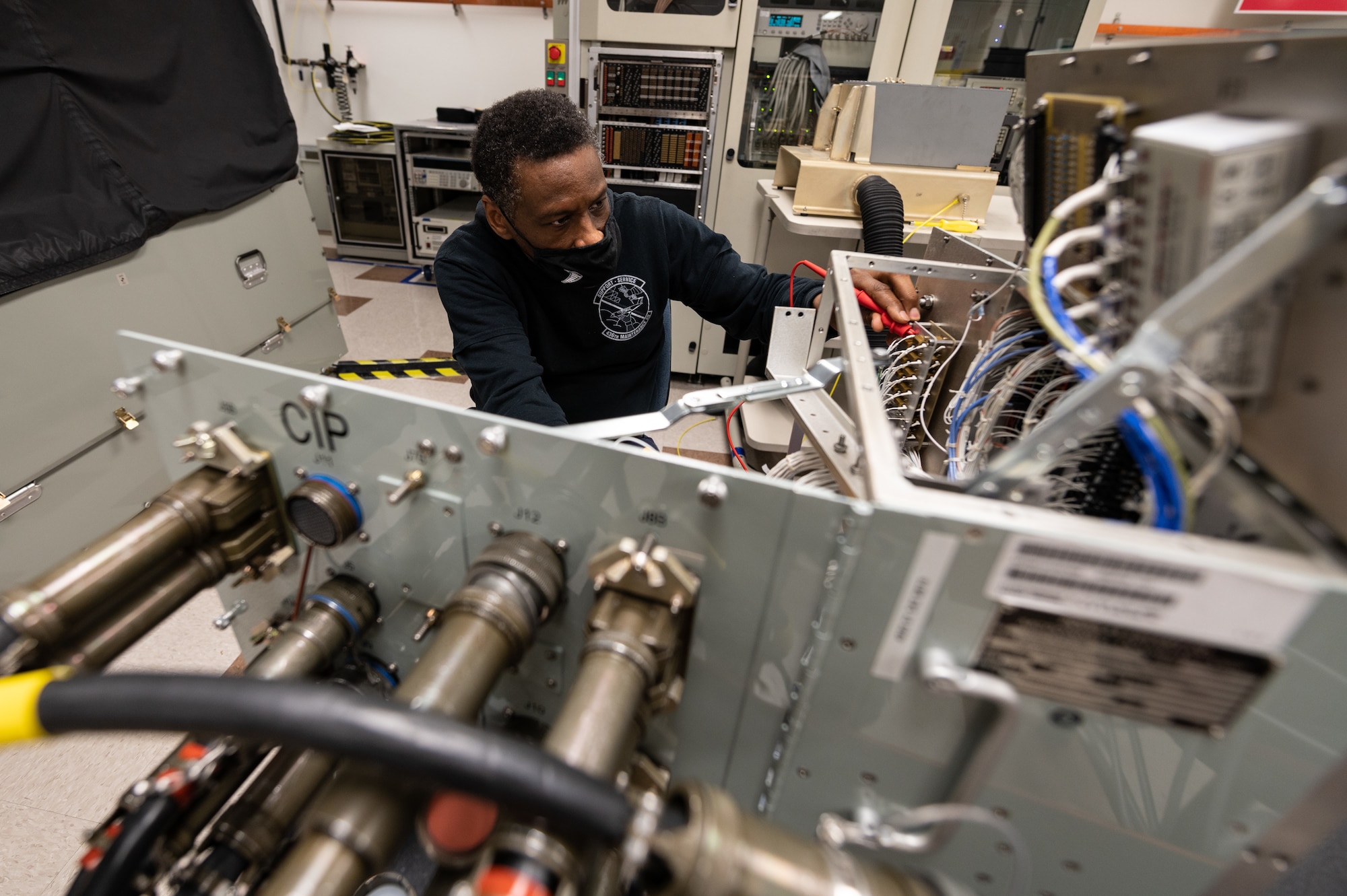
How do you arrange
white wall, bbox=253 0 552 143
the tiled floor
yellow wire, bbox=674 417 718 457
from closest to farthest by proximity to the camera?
the tiled floor
yellow wire, bbox=674 417 718 457
white wall, bbox=253 0 552 143

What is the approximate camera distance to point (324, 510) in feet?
1.85

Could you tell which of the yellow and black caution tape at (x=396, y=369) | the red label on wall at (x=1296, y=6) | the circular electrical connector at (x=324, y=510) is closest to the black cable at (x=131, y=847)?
the circular electrical connector at (x=324, y=510)

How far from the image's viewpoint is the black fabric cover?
130 centimetres

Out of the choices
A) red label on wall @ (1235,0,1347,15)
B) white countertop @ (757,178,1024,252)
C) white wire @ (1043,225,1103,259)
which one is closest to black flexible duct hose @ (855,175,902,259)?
white countertop @ (757,178,1024,252)

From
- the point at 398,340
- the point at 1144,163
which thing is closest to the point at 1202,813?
the point at 1144,163

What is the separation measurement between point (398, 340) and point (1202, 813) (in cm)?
325

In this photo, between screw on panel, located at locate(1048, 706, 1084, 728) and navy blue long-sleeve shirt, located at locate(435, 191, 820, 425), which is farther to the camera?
navy blue long-sleeve shirt, located at locate(435, 191, 820, 425)

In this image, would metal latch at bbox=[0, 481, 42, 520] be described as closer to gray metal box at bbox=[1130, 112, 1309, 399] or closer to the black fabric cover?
the black fabric cover

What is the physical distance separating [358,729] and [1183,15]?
5.18 meters

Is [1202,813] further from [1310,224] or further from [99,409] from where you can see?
[99,409]

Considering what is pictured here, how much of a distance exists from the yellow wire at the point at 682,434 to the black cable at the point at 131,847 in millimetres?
1832

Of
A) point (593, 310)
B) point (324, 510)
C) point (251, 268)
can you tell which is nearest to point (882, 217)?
point (593, 310)

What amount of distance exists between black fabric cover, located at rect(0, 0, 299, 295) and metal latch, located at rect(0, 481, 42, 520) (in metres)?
0.42

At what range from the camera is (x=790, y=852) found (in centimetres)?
38
